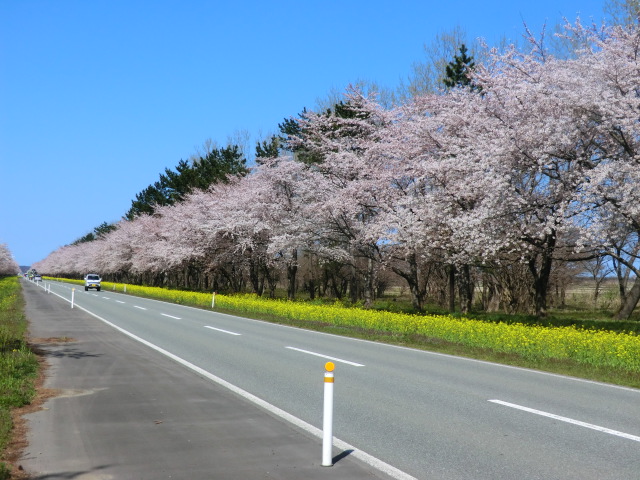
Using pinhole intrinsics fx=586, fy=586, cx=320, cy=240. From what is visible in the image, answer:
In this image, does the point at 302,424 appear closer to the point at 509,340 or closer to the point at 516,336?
the point at 509,340

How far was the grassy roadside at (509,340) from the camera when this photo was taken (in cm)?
1193

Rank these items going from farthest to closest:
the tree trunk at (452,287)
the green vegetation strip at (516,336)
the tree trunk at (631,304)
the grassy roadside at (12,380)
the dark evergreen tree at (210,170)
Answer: the dark evergreen tree at (210,170)
the tree trunk at (452,287)
the tree trunk at (631,304)
the green vegetation strip at (516,336)
the grassy roadside at (12,380)

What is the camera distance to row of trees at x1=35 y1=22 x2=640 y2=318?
15.8 m

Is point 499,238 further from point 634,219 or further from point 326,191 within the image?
point 326,191

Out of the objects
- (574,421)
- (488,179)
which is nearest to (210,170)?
(488,179)

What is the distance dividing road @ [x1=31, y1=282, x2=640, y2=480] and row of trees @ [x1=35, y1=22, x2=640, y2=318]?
20.2 ft

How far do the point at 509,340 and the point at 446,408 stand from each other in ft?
24.5

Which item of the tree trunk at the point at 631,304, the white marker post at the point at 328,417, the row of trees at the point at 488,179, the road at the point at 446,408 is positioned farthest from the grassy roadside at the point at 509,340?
the tree trunk at the point at 631,304

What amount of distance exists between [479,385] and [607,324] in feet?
39.8

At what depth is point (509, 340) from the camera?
1452cm

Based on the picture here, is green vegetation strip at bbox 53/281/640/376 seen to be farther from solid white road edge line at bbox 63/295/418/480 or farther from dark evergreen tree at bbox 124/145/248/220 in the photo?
dark evergreen tree at bbox 124/145/248/220

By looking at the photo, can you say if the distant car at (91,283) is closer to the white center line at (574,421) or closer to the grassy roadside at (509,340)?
the grassy roadside at (509,340)

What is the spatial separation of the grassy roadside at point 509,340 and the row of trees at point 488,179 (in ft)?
9.55

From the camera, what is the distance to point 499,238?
59.7ft
